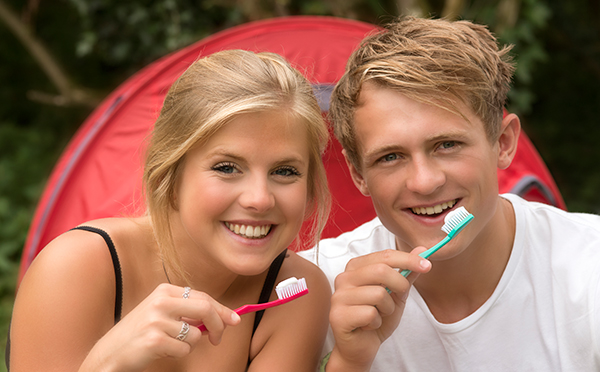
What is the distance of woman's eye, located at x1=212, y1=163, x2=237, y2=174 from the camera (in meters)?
1.01

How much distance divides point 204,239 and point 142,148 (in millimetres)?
734

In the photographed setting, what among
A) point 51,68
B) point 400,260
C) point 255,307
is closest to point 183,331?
point 255,307

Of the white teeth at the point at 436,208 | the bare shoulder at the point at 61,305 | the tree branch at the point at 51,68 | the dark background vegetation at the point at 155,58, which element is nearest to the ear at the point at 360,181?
the white teeth at the point at 436,208

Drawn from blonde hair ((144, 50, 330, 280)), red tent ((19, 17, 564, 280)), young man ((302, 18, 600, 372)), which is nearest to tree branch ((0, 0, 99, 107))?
red tent ((19, 17, 564, 280))

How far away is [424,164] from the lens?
3.37 feet

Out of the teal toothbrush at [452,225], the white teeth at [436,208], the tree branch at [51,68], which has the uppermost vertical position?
the tree branch at [51,68]

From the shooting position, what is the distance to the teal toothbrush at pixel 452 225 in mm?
978

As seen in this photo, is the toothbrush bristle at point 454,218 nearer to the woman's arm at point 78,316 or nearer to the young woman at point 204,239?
the young woman at point 204,239

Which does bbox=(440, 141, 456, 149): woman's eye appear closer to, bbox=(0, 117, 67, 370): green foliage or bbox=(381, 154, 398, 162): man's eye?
bbox=(381, 154, 398, 162): man's eye

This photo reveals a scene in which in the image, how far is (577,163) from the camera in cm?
335

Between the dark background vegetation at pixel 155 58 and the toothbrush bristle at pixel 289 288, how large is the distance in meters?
1.55

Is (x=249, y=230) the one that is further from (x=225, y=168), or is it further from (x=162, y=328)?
(x=162, y=328)

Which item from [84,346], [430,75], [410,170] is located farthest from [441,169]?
[84,346]

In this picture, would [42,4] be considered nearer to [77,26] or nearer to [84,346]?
[77,26]
